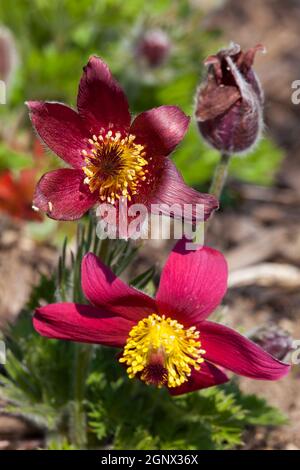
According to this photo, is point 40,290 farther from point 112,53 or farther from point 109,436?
point 112,53

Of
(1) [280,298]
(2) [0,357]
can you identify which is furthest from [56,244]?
(2) [0,357]

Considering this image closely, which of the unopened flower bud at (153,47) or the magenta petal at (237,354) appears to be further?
the unopened flower bud at (153,47)

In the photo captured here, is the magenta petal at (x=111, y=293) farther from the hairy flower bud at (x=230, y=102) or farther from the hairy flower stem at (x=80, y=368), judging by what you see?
the hairy flower bud at (x=230, y=102)

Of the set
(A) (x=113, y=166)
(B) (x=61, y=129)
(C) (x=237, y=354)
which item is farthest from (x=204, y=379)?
(B) (x=61, y=129)
